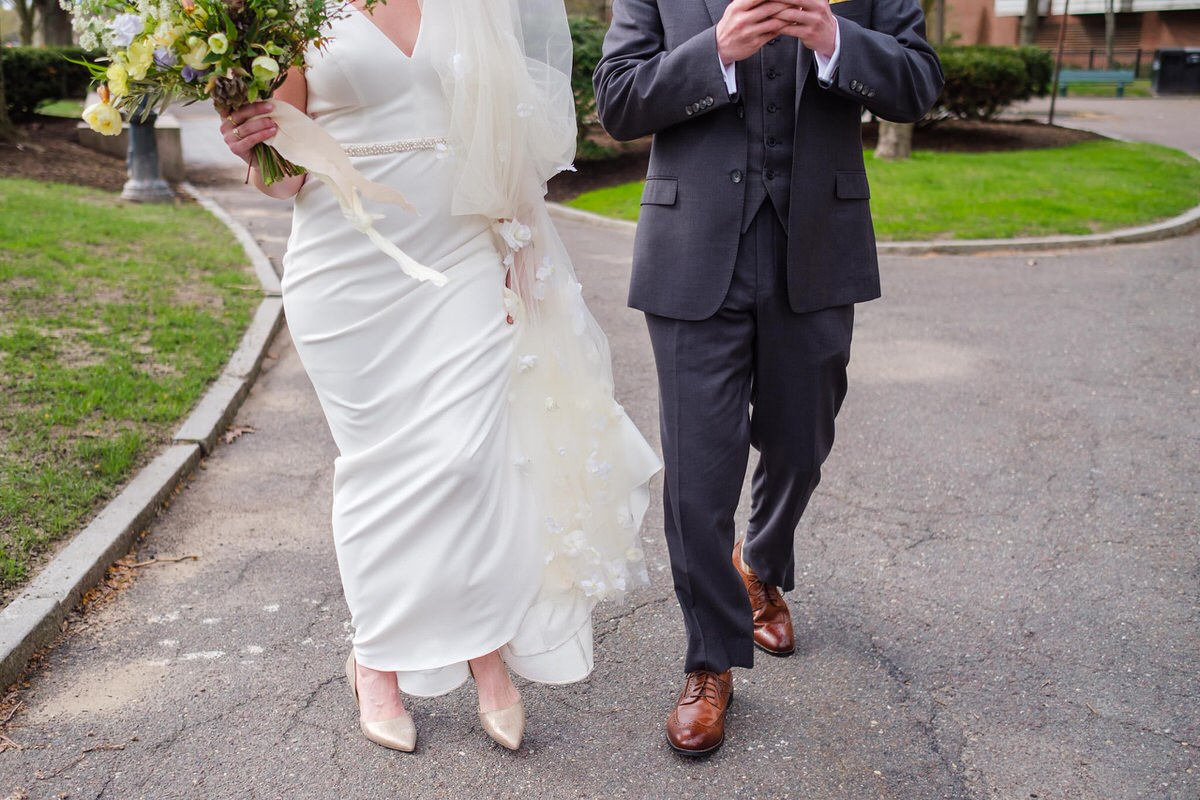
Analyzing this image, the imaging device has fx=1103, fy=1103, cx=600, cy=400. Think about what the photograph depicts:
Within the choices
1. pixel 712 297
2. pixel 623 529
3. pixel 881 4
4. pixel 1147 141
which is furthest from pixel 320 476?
pixel 1147 141

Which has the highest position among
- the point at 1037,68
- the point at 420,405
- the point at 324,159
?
the point at 1037,68

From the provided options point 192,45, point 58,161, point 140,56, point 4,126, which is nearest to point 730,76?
point 192,45

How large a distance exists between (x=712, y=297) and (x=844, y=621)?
142 centimetres

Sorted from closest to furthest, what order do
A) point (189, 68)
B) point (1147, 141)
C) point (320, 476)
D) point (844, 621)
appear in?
point (189, 68) < point (844, 621) < point (320, 476) < point (1147, 141)

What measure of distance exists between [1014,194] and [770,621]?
9.83 meters

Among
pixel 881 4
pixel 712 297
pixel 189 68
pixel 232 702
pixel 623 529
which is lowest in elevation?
pixel 232 702

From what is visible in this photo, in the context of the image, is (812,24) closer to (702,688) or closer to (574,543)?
(574,543)

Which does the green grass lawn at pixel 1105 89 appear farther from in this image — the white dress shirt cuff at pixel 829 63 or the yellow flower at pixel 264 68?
the yellow flower at pixel 264 68

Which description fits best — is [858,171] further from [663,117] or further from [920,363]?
[920,363]

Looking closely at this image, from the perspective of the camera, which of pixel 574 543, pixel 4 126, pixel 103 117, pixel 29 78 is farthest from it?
pixel 29 78

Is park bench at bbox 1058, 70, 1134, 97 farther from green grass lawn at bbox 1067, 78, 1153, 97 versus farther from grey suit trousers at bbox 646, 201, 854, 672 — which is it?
grey suit trousers at bbox 646, 201, 854, 672

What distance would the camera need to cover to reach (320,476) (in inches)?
203

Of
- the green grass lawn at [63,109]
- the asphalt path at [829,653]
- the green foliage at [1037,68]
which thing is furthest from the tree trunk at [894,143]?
the green grass lawn at [63,109]

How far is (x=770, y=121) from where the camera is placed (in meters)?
2.97
